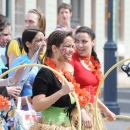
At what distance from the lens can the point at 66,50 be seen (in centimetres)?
546

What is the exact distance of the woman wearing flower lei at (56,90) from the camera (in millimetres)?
5168

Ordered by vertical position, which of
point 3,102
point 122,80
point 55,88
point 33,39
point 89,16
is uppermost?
point 89,16

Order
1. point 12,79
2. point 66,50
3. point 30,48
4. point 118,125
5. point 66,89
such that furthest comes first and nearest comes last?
point 118,125
point 30,48
point 12,79
point 66,50
point 66,89

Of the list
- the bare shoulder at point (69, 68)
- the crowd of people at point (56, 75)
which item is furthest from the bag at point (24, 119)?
the bare shoulder at point (69, 68)

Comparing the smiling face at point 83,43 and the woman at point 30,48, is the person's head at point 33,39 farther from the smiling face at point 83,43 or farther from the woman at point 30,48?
the smiling face at point 83,43

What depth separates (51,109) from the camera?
5316 millimetres

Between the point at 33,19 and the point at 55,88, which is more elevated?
the point at 33,19

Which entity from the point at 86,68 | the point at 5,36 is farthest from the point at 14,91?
the point at 86,68

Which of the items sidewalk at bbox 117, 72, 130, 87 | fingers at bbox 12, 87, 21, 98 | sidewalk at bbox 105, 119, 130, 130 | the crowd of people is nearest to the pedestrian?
the crowd of people

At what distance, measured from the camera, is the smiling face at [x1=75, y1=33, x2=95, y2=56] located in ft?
20.4

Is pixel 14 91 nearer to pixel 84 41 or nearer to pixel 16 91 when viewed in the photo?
pixel 16 91

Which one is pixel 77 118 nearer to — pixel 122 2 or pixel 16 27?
pixel 16 27

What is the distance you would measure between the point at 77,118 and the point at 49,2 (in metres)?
19.1

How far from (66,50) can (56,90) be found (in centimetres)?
39
